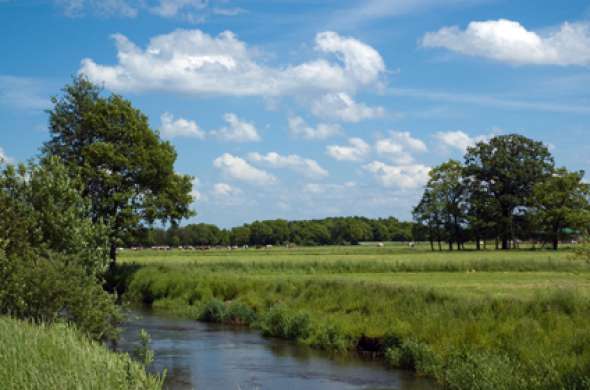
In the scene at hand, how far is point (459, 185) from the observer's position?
11231 cm

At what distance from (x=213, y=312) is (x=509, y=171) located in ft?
243

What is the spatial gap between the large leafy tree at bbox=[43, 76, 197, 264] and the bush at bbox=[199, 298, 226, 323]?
14215 mm

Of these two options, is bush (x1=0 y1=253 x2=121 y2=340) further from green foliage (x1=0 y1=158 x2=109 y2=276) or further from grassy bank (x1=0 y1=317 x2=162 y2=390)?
grassy bank (x1=0 y1=317 x2=162 y2=390)

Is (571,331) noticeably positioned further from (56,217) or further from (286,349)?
(56,217)

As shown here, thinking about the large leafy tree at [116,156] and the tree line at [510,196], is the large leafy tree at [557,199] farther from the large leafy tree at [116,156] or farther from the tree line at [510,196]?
the large leafy tree at [116,156]

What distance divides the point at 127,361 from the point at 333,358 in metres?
13.1

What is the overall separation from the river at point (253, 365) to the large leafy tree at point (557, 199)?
244 feet

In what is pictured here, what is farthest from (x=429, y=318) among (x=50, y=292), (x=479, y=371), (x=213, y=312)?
(x=213, y=312)

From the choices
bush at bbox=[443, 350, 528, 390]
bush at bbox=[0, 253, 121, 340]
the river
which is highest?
bush at bbox=[0, 253, 121, 340]

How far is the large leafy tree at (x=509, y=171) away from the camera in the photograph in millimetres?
102500

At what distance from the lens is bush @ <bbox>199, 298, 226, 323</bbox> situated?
3850 centimetres

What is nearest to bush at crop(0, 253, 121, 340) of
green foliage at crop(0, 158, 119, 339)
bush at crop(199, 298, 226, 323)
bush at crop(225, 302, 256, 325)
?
green foliage at crop(0, 158, 119, 339)

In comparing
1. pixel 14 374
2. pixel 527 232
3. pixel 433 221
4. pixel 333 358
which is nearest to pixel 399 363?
pixel 333 358

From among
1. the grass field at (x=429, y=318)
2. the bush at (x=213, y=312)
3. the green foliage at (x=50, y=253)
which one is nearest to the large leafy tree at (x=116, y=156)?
the grass field at (x=429, y=318)
